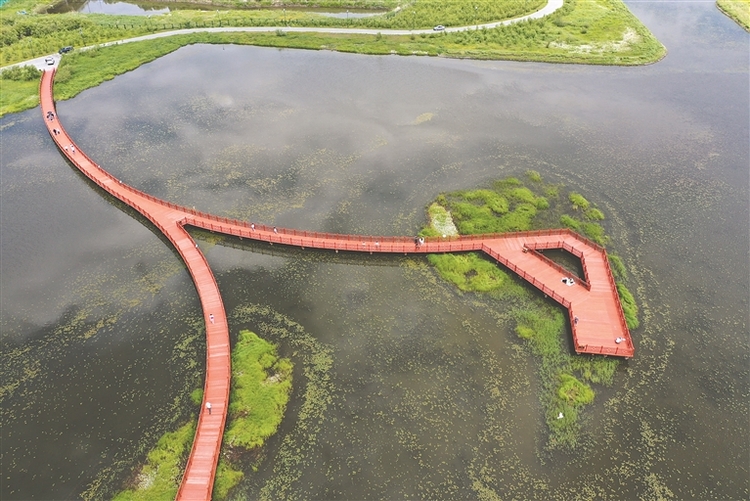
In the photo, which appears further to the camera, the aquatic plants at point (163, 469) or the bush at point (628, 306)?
the bush at point (628, 306)

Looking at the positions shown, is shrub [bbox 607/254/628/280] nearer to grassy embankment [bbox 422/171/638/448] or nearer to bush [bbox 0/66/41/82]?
grassy embankment [bbox 422/171/638/448]

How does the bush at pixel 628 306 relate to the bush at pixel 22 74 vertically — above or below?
below

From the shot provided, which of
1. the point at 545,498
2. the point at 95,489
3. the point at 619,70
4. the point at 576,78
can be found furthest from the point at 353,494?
the point at 619,70

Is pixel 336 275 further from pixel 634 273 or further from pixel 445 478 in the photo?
pixel 634 273

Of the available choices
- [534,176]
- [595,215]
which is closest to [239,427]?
[595,215]

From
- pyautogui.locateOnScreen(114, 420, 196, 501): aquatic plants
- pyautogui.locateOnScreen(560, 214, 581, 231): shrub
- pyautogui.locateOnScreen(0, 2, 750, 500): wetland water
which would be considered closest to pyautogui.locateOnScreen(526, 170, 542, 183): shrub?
pyautogui.locateOnScreen(0, 2, 750, 500): wetland water

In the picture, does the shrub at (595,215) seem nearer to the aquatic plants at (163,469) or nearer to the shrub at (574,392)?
the shrub at (574,392)

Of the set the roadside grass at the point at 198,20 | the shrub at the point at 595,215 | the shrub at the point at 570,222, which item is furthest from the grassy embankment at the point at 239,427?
the roadside grass at the point at 198,20
